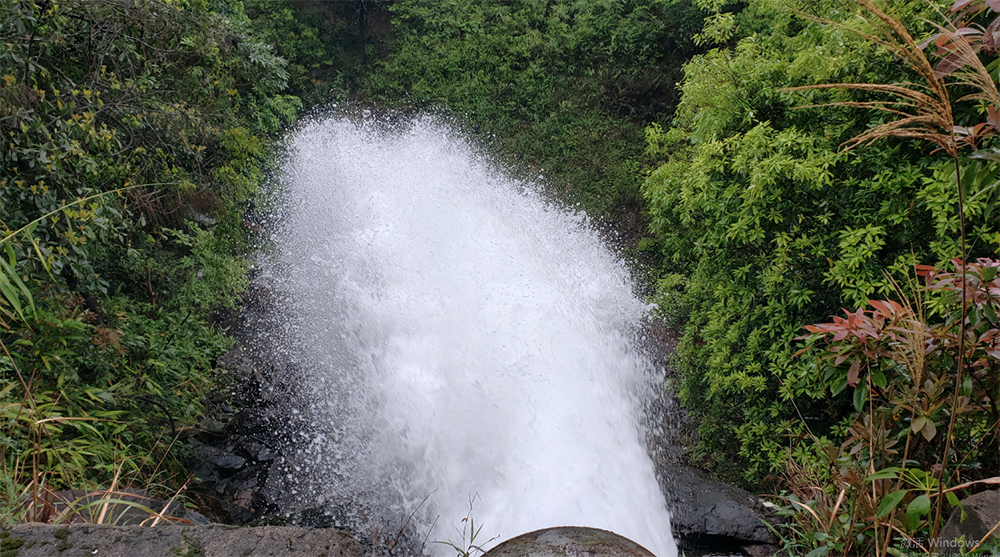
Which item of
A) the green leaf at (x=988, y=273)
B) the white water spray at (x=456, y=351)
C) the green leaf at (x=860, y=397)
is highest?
the green leaf at (x=988, y=273)

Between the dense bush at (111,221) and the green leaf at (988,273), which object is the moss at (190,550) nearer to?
the dense bush at (111,221)

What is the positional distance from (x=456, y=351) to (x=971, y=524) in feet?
19.6

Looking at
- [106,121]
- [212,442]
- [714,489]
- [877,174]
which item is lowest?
[212,442]

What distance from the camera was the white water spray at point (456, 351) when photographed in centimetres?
567

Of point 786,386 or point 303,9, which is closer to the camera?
point 786,386

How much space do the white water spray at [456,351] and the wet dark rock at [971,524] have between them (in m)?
3.90

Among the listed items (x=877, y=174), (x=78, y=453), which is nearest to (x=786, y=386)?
(x=877, y=174)

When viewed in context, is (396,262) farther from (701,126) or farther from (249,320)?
(701,126)

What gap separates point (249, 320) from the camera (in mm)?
Answer: 7977

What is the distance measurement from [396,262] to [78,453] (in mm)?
5723

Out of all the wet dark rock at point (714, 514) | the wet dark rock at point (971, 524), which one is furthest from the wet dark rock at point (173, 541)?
the wet dark rock at point (714, 514)

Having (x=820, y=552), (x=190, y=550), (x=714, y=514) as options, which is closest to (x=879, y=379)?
(x=820, y=552)

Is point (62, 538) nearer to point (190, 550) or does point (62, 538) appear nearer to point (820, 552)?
point (190, 550)

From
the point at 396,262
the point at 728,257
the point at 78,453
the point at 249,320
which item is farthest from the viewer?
Result: the point at 396,262
